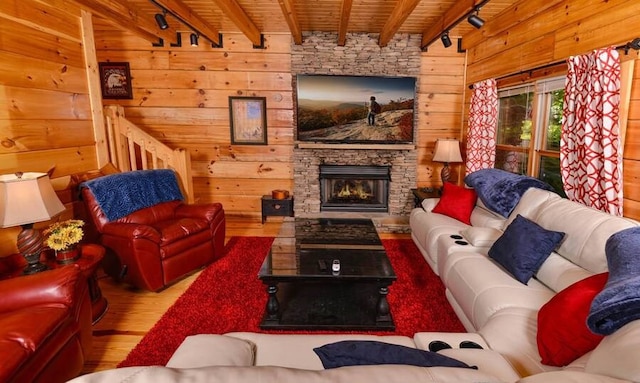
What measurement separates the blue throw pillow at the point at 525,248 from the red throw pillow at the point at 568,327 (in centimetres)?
63

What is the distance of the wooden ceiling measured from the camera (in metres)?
3.33

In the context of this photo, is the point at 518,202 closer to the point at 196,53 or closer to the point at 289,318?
the point at 289,318

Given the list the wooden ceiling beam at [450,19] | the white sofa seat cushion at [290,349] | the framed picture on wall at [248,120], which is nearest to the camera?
the white sofa seat cushion at [290,349]

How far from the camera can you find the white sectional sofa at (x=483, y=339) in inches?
28.2

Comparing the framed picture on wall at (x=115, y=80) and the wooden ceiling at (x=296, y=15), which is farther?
the framed picture on wall at (x=115, y=80)

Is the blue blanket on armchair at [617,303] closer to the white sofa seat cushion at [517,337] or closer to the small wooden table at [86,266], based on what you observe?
the white sofa seat cushion at [517,337]

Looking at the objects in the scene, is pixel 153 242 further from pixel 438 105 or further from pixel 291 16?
pixel 438 105

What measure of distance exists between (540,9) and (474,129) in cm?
139

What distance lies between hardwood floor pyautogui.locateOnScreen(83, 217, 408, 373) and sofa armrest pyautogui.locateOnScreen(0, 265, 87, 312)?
578 millimetres

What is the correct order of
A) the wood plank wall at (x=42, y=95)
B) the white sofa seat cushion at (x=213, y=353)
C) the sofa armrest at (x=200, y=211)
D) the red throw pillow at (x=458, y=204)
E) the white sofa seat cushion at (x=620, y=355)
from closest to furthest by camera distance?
the white sofa seat cushion at (x=620, y=355)
the white sofa seat cushion at (x=213, y=353)
the wood plank wall at (x=42, y=95)
the sofa armrest at (x=200, y=211)
the red throw pillow at (x=458, y=204)

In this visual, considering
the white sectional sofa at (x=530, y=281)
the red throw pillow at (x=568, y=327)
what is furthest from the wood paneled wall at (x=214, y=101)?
the red throw pillow at (x=568, y=327)

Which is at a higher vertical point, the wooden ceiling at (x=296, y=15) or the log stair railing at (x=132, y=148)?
the wooden ceiling at (x=296, y=15)

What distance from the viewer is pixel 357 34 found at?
4.66 m

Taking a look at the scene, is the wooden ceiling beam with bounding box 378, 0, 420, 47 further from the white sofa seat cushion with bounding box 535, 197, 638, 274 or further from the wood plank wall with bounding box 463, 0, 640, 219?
the white sofa seat cushion with bounding box 535, 197, 638, 274
